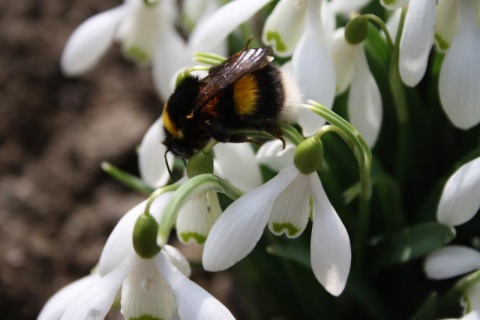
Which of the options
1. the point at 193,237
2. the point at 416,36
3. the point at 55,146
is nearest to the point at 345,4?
the point at 416,36

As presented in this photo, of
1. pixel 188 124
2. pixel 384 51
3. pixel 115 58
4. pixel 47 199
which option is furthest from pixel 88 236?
pixel 188 124

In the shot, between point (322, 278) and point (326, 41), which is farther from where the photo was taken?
point (326, 41)

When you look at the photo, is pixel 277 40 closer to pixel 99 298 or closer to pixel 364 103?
pixel 364 103

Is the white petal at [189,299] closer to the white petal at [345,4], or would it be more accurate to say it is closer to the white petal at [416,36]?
the white petal at [416,36]

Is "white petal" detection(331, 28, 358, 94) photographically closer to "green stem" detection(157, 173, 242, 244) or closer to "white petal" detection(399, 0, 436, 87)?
"white petal" detection(399, 0, 436, 87)

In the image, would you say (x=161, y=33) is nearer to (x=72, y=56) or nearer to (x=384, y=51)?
(x=72, y=56)

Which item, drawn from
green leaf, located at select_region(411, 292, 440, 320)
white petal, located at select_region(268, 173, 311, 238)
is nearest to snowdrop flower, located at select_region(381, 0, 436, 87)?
white petal, located at select_region(268, 173, 311, 238)
